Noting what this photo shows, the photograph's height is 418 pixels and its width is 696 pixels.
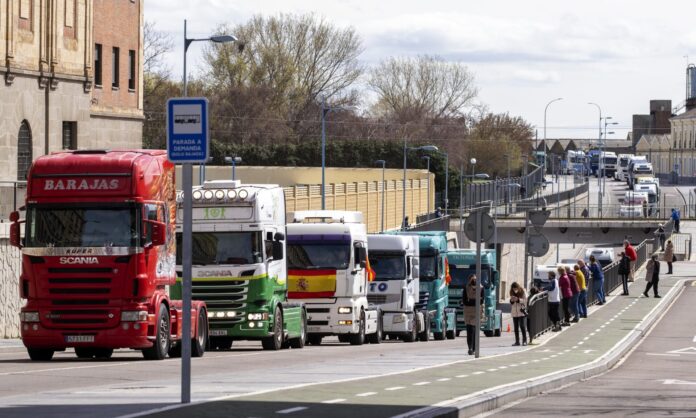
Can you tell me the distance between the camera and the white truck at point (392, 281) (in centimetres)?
4197

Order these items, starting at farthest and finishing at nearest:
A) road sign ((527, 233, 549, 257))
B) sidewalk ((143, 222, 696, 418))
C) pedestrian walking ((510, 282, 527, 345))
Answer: road sign ((527, 233, 549, 257)), pedestrian walking ((510, 282, 527, 345)), sidewalk ((143, 222, 696, 418))

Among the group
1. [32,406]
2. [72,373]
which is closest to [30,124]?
[72,373]

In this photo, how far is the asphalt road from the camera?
18594 millimetres

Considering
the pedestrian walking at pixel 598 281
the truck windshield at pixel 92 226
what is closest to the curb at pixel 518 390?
the truck windshield at pixel 92 226

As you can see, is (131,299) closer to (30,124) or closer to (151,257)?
(151,257)

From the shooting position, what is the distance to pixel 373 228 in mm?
102688

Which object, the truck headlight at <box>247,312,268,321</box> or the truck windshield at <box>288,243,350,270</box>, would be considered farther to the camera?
the truck windshield at <box>288,243,350,270</box>

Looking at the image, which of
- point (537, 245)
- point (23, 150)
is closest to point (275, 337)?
point (537, 245)

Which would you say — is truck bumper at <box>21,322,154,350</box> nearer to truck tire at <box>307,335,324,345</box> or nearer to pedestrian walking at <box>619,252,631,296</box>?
truck tire at <box>307,335,324,345</box>

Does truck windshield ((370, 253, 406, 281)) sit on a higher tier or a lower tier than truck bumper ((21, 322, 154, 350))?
higher

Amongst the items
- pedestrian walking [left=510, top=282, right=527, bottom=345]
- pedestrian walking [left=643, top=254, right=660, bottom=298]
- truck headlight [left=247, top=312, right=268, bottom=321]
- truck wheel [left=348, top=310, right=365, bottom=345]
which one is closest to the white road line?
truck headlight [left=247, top=312, right=268, bottom=321]

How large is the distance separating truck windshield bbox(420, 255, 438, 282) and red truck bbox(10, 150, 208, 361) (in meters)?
20.2

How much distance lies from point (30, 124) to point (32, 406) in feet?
103

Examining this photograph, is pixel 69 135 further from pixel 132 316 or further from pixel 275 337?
pixel 132 316
